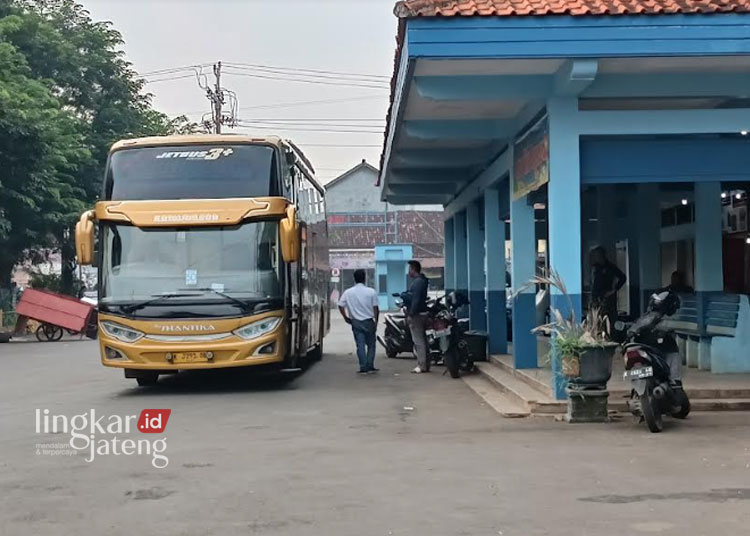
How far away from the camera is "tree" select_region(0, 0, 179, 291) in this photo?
31.2 m

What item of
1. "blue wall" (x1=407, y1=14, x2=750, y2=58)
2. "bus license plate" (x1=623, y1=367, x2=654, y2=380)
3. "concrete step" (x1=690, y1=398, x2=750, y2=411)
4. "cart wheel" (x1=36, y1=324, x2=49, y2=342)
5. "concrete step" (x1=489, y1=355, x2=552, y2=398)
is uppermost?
"blue wall" (x1=407, y1=14, x2=750, y2=58)

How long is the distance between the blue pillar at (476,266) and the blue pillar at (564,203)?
8.17 metres

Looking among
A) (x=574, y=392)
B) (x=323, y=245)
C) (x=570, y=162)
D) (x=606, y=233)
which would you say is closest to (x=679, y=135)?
(x=570, y=162)

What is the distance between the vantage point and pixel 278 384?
48.7 ft

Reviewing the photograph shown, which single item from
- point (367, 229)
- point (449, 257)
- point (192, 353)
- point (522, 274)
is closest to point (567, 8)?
point (522, 274)

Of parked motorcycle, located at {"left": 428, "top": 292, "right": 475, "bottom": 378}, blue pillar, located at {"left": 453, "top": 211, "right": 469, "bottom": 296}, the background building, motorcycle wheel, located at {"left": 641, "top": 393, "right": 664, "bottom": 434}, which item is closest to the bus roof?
parked motorcycle, located at {"left": 428, "top": 292, "right": 475, "bottom": 378}

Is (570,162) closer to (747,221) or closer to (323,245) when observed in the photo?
(747,221)

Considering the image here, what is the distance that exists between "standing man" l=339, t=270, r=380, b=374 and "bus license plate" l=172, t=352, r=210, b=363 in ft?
12.1

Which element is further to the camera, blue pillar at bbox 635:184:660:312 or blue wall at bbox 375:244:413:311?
blue wall at bbox 375:244:413:311

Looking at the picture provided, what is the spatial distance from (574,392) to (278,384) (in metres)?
6.04

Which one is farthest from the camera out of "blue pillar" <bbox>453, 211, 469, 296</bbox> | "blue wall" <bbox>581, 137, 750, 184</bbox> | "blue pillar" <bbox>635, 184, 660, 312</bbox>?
"blue pillar" <bbox>453, 211, 469, 296</bbox>

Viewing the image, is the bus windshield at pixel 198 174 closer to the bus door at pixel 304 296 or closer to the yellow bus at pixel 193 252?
the yellow bus at pixel 193 252

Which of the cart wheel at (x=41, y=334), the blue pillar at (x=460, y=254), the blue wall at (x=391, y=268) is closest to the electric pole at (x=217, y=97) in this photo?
the blue wall at (x=391, y=268)

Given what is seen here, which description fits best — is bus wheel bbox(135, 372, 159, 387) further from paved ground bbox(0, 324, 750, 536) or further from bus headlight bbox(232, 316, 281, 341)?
bus headlight bbox(232, 316, 281, 341)
